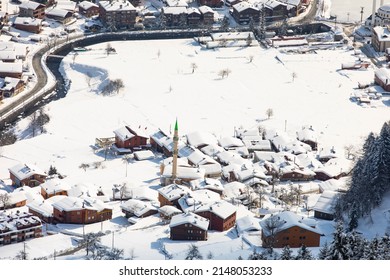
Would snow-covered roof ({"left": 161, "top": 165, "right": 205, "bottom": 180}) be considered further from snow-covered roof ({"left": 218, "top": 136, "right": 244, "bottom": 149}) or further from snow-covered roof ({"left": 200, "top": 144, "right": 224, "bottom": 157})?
snow-covered roof ({"left": 218, "top": 136, "right": 244, "bottom": 149})

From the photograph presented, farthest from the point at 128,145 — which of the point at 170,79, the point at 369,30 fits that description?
the point at 369,30

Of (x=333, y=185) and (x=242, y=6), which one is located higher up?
(x=242, y=6)

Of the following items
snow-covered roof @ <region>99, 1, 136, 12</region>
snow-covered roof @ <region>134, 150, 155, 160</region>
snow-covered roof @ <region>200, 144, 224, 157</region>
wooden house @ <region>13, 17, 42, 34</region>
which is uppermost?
snow-covered roof @ <region>99, 1, 136, 12</region>

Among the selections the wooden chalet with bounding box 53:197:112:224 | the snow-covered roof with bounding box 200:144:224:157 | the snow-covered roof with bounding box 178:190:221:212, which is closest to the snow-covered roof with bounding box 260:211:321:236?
the snow-covered roof with bounding box 178:190:221:212

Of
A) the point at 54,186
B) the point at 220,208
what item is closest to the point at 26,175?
the point at 54,186

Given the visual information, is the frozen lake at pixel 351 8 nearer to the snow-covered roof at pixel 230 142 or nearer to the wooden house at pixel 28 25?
the wooden house at pixel 28 25

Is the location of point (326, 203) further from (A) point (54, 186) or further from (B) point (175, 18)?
(B) point (175, 18)

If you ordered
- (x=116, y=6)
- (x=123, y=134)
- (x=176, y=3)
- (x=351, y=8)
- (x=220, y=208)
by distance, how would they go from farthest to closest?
(x=351, y=8)
(x=176, y=3)
(x=116, y=6)
(x=123, y=134)
(x=220, y=208)

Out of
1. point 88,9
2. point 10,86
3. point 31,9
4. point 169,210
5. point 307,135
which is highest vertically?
point 31,9

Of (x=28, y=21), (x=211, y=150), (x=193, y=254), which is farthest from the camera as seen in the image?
(x=28, y=21)
